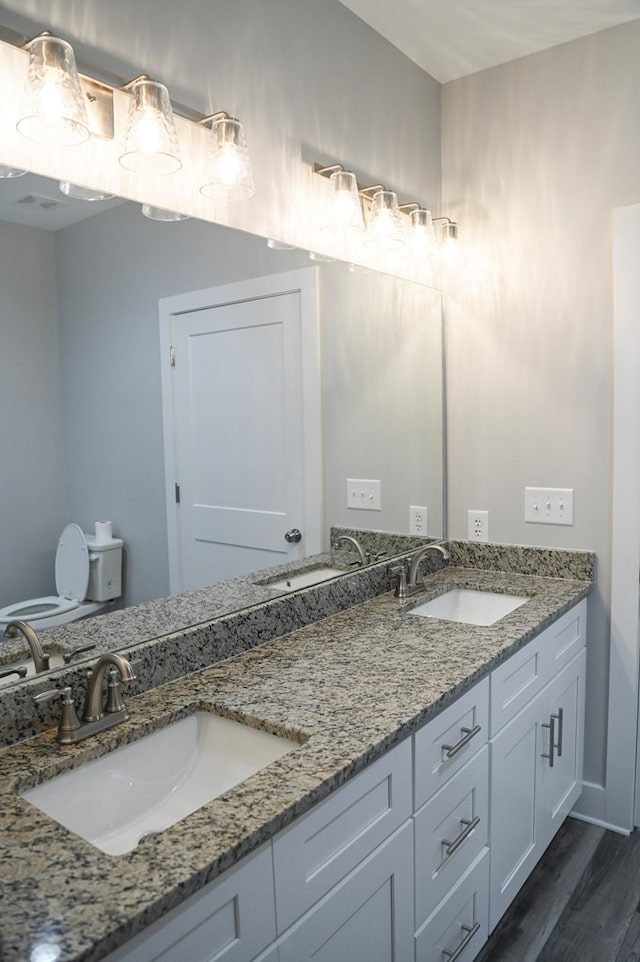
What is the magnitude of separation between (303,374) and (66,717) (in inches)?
42.5

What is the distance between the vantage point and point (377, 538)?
7.44 ft

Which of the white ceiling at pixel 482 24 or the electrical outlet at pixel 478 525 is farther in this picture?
the electrical outlet at pixel 478 525

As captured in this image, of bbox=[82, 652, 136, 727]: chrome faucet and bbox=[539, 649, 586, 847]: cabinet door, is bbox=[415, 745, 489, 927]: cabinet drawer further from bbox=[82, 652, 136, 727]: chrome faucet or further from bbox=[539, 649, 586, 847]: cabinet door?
bbox=[82, 652, 136, 727]: chrome faucet

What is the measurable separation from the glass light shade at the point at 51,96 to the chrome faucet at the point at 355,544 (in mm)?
1270

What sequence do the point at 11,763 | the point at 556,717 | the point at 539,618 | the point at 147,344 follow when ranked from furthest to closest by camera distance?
the point at 556,717 < the point at 539,618 < the point at 147,344 < the point at 11,763

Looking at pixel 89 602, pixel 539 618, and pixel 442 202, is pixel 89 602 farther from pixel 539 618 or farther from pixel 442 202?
pixel 442 202

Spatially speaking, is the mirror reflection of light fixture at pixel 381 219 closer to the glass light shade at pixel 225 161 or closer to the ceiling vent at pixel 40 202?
the glass light shade at pixel 225 161

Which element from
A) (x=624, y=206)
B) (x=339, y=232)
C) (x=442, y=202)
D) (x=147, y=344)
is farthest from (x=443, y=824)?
(x=442, y=202)

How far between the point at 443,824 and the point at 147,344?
1226 millimetres

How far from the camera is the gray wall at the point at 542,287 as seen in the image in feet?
7.38

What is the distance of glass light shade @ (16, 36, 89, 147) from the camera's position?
1205 mm

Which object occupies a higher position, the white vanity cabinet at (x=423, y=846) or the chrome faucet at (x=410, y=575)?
the chrome faucet at (x=410, y=575)

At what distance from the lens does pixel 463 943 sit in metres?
1.60

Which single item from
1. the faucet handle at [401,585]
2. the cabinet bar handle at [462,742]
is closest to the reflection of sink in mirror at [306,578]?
the faucet handle at [401,585]
